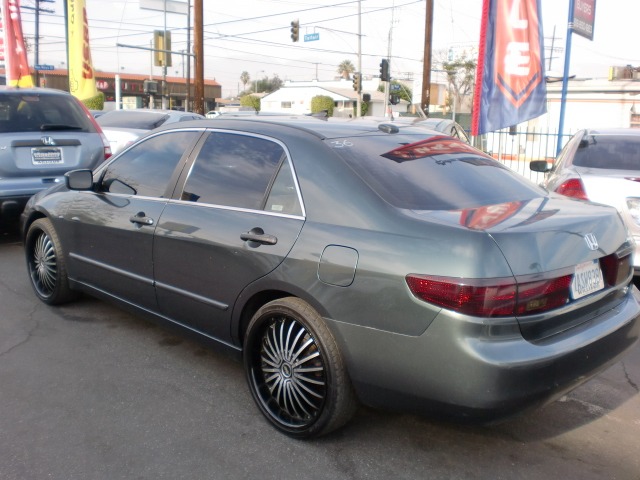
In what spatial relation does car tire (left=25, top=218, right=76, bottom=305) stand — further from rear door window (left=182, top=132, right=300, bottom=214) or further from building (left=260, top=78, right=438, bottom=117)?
building (left=260, top=78, right=438, bottom=117)

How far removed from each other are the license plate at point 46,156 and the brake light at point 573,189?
5353 mm

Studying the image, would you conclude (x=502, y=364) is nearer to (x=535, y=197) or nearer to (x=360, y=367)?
(x=360, y=367)

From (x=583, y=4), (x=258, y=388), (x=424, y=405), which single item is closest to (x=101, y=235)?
(x=258, y=388)

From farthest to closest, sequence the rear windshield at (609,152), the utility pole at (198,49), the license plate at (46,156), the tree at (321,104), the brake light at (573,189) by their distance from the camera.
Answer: the tree at (321,104) < the utility pole at (198,49) < the license plate at (46,156) < the rear windshield at (609,152) < the brake light at (573,189)

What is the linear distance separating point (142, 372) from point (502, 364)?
237 centimetres

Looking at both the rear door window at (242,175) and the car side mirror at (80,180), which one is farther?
the car side mirror at (80,180)

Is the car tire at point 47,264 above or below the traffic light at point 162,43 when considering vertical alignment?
below

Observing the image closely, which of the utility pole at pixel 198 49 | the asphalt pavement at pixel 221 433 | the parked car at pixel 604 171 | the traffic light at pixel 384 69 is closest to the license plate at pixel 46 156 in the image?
the asphalt pavement at pixel 221 433

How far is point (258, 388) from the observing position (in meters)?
3.45

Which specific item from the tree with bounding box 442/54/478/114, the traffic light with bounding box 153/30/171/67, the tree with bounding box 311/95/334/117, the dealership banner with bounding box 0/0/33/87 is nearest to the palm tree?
the tree with bounding box 311/95/334/117

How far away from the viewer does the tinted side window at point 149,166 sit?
13.5 feet

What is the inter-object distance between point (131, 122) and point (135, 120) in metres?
0.10

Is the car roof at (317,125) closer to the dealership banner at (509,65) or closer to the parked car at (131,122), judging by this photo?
the dealership banner at (509,65)

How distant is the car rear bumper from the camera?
103 inches
